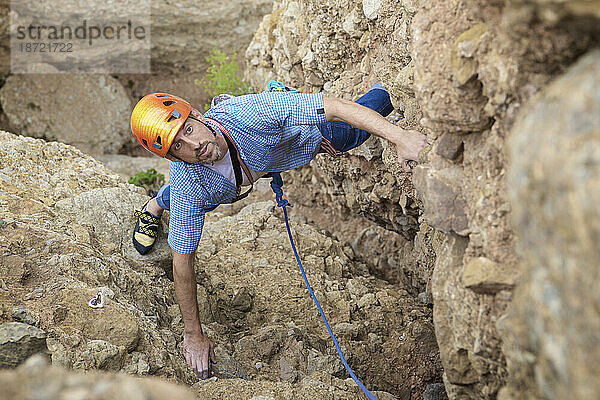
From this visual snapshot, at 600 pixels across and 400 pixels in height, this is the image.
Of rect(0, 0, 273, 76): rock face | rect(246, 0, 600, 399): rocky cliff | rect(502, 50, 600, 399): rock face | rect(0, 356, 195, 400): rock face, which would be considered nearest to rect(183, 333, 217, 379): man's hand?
rect(246, 0, 600, 399): rocky cliff

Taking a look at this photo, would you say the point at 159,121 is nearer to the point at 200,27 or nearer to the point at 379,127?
the point at 379,127

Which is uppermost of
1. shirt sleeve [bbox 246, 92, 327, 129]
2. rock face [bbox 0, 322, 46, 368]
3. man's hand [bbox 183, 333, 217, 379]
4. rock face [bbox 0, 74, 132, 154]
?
shirt sleeve [bbox 246, 92, 327, 129]

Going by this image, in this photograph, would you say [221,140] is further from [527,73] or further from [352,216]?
[352,216]

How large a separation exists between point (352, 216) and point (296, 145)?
168 centimetres

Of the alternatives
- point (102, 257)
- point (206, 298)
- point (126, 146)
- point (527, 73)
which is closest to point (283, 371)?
point (206, 298)

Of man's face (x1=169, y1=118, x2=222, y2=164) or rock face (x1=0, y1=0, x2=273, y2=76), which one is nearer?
man's face (x1=169, y1=118, x2=222, y2=164)

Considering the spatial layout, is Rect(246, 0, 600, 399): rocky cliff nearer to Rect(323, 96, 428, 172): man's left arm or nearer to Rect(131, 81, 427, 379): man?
Rect(323, 96, 428, 172): man's left arm

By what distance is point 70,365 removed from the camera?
2.21m

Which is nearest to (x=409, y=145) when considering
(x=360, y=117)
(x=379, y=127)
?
(x=379, y=127)

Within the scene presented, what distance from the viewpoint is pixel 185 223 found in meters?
2.92

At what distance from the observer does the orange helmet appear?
2703mm

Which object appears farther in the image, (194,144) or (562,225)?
(194,144)

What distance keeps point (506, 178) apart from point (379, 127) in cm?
109

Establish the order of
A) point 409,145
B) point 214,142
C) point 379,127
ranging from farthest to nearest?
point 214,142, point 379,127, point 409,145
